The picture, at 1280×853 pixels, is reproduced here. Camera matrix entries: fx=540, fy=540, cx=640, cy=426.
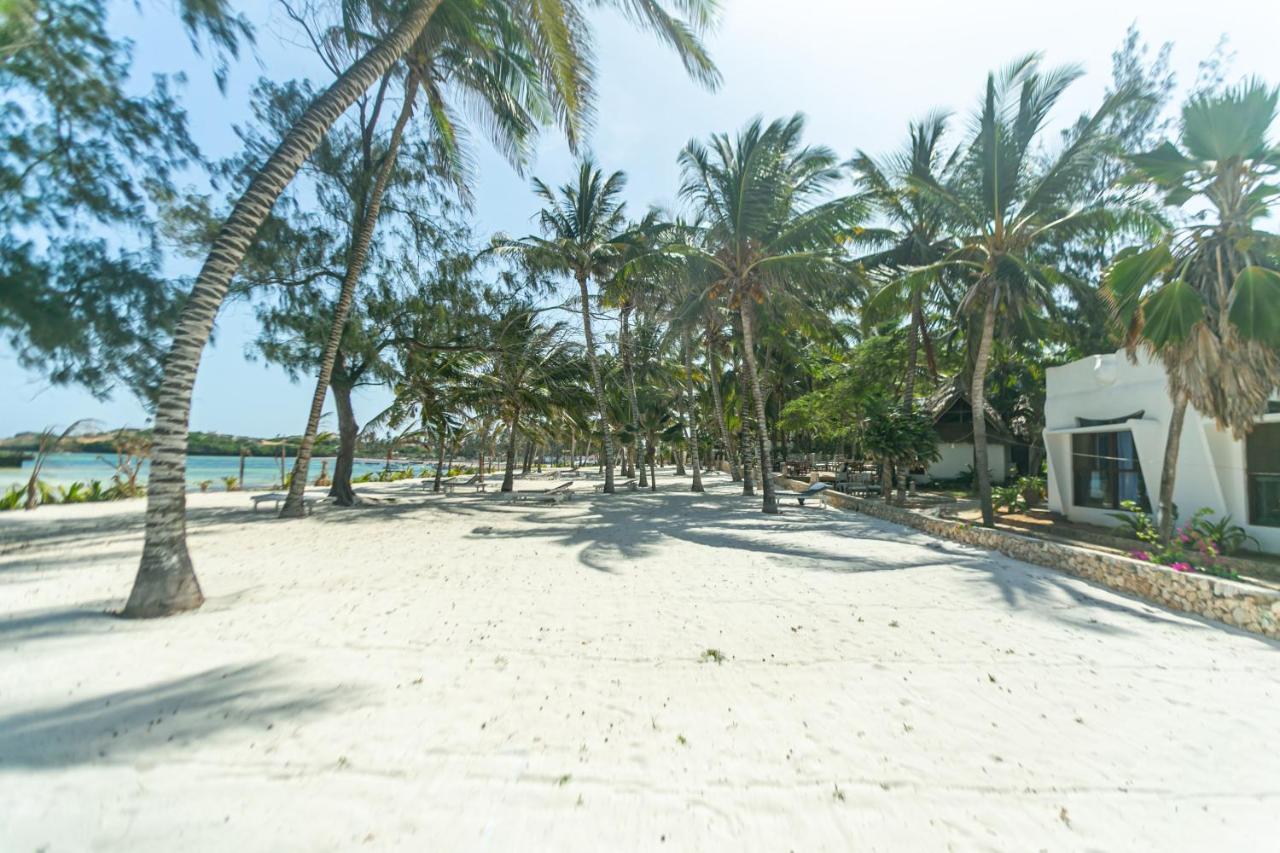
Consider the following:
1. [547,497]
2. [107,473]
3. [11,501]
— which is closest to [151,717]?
[547,497]

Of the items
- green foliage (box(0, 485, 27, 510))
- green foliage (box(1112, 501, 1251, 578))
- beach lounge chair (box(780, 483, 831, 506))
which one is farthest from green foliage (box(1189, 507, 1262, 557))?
green foliage (box(0, 485, 27, 510))

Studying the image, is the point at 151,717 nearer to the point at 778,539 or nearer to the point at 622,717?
the point at 622,717

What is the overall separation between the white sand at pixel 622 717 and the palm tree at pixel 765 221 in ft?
31.8

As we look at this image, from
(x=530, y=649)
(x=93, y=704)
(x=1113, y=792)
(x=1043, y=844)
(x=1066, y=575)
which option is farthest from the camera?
(x=1066, y=575)

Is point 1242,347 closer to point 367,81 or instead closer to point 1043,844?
point 1043,844

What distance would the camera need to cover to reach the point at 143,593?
5.07 metres

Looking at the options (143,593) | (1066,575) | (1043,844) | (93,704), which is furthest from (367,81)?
(1066,575)

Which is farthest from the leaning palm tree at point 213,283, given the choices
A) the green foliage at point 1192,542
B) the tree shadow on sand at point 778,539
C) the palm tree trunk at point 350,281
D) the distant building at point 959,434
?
the distant building at point 959,434

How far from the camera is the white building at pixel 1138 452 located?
841 centimetres

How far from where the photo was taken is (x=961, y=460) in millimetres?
23859

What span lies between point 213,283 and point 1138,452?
1441 centimetres

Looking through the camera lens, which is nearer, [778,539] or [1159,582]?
[1159,582]

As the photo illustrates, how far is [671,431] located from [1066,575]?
19575mm

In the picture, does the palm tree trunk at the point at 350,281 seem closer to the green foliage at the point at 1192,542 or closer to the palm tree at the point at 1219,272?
the palm tree at the point at 1219,272
